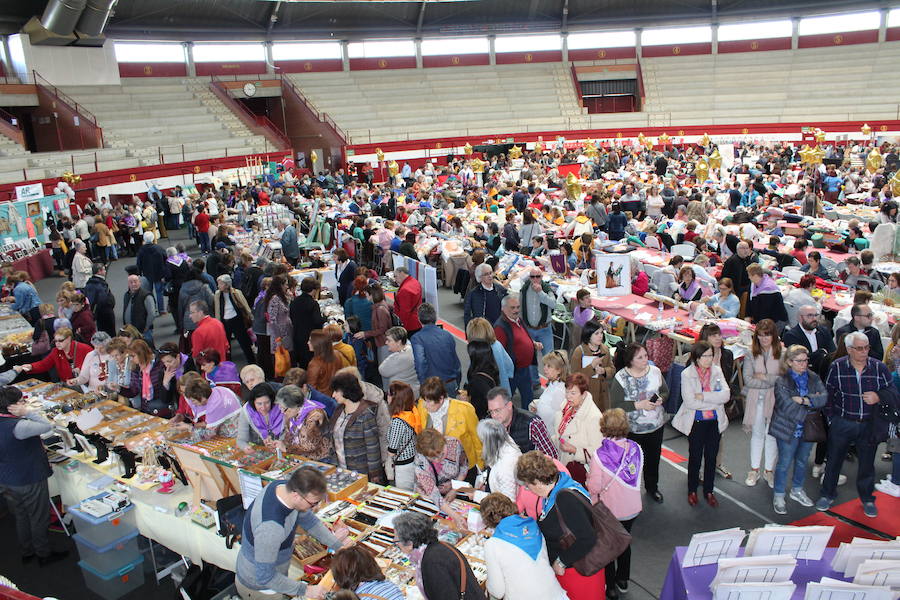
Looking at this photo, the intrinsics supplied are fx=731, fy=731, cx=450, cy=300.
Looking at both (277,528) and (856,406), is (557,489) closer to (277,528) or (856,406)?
(277,528)

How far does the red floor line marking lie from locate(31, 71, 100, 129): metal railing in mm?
24658

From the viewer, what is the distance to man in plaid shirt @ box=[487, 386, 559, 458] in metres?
5.04

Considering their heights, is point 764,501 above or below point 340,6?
below

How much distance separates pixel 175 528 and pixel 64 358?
12.2 feet

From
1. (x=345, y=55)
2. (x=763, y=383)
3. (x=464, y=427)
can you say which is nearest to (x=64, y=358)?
(x=464, y=427)

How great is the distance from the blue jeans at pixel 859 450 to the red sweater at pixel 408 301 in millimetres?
4535

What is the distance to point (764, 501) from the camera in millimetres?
6062

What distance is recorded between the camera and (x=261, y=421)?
5.66 m

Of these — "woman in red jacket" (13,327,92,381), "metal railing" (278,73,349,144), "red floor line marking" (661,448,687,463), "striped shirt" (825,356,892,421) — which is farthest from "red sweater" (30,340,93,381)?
"metal railing" (278,73,349,144)

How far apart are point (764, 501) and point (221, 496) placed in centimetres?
434

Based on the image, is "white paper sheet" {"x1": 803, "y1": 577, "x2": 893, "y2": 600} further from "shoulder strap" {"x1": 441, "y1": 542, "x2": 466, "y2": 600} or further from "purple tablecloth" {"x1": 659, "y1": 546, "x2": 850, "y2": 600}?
"shoulder strap" {"x1": 441, "y1": 542, "x2": 466, "y2": 600}

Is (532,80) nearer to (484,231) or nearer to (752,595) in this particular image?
(484,231)

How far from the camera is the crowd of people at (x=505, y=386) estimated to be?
13.1 ft

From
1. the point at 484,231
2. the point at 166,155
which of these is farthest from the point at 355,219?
the point at 166,155
